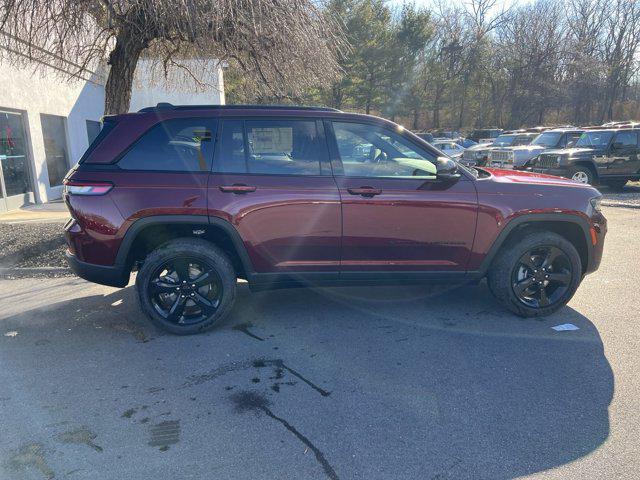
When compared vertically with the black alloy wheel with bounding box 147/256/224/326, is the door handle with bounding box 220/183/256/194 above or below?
above

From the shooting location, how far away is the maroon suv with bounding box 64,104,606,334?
386cm

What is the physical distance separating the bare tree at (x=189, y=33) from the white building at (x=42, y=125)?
54.0 inches

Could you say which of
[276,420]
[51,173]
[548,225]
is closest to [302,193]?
[276,420]

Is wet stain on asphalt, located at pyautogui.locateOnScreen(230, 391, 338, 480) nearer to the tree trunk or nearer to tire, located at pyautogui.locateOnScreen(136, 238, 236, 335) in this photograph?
tire, located at pyautogui.locateOnScreen(136, 238, 236, 335)

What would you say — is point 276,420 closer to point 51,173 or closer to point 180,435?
point 180,435

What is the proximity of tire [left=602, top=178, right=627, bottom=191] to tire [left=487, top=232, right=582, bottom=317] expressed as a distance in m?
10.7

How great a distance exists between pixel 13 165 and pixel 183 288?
29.3 feet

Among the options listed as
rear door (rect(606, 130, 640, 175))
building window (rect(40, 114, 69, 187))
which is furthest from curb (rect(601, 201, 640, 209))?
building window (rect(40, 114, 69, 187))

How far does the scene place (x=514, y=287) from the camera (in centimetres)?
430

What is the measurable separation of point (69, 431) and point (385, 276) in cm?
266

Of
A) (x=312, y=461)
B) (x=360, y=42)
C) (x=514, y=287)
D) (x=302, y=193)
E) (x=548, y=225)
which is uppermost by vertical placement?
(x=360, y=42)

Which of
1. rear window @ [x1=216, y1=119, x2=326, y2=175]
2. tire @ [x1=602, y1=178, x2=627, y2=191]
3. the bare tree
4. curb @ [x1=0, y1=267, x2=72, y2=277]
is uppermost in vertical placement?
the bare tree

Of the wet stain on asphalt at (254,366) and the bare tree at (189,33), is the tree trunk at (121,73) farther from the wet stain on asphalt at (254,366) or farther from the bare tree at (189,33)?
the wet stain on asphalt at (254,366)

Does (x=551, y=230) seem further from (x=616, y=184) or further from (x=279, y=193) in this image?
(x=616, y=184)
